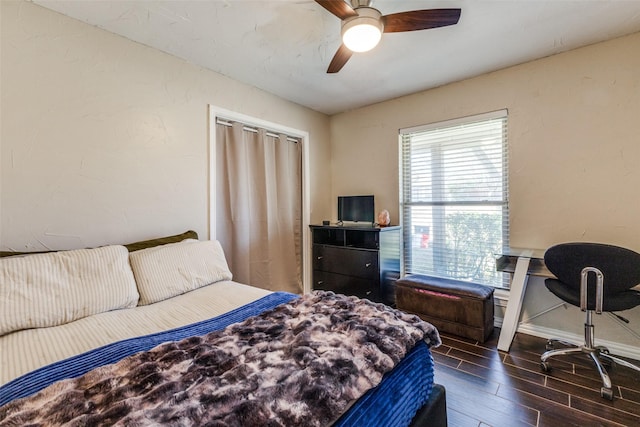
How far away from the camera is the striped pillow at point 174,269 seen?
1757 mm

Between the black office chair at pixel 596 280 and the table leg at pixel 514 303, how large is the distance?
0.25 m

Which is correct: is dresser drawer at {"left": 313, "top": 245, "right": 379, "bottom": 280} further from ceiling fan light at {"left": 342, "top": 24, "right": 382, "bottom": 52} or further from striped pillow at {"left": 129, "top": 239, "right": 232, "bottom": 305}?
ceiling fan light at {"left": 342, "top": 24, "right": 382, "bottom": 52}

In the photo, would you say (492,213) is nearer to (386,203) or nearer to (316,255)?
(386,203)

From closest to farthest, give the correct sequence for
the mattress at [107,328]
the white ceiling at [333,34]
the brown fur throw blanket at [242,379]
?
the brown fur throw blanket at [242,379]
the mattress at [107,328]
the white ceiling at [333,34]

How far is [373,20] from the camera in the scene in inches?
64.2

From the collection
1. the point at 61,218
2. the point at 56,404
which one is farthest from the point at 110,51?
the point at 56,404

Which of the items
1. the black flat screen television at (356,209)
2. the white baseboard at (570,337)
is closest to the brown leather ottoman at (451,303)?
the white baseboard at (570,337)

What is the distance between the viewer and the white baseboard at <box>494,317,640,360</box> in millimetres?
2145

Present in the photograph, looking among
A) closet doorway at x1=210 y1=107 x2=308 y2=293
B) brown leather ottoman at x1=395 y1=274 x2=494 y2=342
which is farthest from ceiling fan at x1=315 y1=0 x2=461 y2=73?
brown leather ottoman at x1=395 y1=274 x2=494 y2=342

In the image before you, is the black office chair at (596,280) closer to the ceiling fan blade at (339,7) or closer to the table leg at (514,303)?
the table leg at (514,303)

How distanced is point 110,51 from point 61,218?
49.8 inches

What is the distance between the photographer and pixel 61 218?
1.83 metres

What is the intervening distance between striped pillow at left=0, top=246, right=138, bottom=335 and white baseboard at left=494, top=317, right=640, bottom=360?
3169 mm

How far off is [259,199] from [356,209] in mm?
1218
